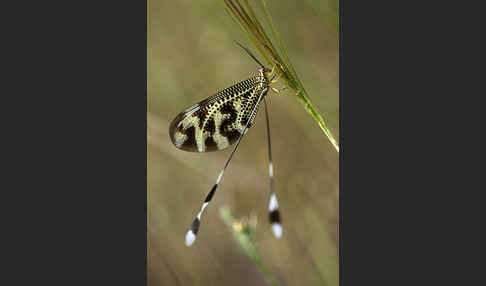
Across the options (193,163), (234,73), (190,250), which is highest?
(234,73)

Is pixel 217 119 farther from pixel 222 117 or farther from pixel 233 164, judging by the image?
pixel 233 164

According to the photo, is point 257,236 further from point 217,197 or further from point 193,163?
point 193,163

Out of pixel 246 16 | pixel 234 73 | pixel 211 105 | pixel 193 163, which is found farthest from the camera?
pixel 193 163

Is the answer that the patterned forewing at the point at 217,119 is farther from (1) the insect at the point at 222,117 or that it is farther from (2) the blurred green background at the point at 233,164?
(2) the blurred green background at the point at 233,164

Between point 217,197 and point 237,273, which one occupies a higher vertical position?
point 217,197
